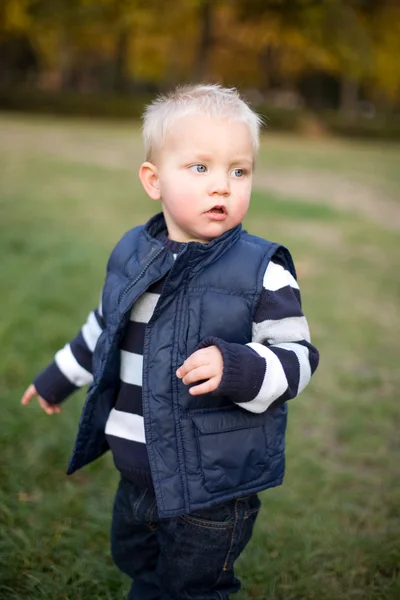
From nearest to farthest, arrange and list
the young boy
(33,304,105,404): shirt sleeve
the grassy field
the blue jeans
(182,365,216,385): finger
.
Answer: (182,365,216,385): finger < the young boy < the blue jeans < (33,304,105,404): shirt sleeve < the grassy field

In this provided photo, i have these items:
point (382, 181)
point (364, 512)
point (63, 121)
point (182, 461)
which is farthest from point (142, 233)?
point (63, 121)

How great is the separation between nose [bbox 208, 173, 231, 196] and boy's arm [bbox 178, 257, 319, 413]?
0.73ft

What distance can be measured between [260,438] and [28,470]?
1326mm

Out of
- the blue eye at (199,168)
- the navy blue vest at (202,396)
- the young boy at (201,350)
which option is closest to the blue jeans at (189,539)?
the young boy at (201,350)

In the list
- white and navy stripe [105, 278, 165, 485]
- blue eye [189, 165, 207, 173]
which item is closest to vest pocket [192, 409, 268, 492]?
white and navy stripe [105, 278, 165, 485]

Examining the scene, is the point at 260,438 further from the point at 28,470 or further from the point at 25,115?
the point at 25,115

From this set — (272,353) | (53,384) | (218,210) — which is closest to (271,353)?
(272,353)

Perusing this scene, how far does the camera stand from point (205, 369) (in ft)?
5.23

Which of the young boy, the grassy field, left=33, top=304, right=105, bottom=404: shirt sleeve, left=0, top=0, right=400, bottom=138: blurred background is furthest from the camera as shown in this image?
left=0, top=0, right=400, bottom=138: blurred background

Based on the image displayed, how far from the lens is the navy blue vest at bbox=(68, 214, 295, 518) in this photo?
172 centimetres

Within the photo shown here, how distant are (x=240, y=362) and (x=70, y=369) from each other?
0.70m

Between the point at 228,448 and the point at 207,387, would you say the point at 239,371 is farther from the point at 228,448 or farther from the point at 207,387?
the point at 228,448

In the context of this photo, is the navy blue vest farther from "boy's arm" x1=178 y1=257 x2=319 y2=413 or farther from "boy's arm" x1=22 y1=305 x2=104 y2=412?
"boy's arm" x1=22 y1=305 x2=104 y2=412

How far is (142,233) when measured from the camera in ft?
6.45
